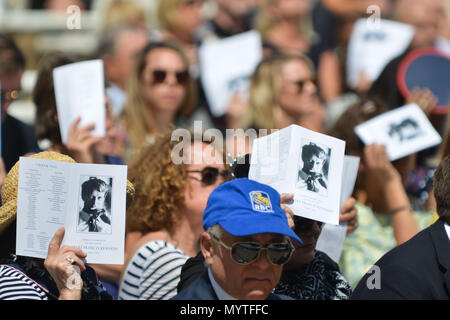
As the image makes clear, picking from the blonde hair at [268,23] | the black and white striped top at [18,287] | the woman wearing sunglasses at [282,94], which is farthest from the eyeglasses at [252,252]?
the blonde hair at [268,23]

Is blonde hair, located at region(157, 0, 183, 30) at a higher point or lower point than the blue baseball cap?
higher

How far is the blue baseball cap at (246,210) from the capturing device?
108 inches

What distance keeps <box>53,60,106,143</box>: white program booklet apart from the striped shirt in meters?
0.99

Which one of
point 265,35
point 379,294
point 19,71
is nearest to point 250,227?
point 379,294

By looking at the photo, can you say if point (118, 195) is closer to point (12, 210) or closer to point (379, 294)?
point (12, 210)

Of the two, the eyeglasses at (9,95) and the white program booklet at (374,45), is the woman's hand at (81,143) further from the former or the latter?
the white program booklet at (374,45)

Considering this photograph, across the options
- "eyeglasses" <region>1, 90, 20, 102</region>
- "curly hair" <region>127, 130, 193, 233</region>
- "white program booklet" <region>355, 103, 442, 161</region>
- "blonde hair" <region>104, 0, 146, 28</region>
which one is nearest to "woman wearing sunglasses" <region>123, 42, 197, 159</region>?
"eyeglasses" <region>1, 90, 20, 102</region>

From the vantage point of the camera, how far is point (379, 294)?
286 centimetres

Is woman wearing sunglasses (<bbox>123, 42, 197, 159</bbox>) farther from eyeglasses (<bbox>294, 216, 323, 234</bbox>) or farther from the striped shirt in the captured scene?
eyeglasses (<bbox>294, 216, 323, 234</bbox>)

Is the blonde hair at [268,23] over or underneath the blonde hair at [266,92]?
over

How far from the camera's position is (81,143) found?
173 inches

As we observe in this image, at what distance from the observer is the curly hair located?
398 cm

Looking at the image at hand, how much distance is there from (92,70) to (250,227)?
2.15 metres

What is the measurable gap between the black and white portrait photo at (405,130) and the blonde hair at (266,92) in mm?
1286
